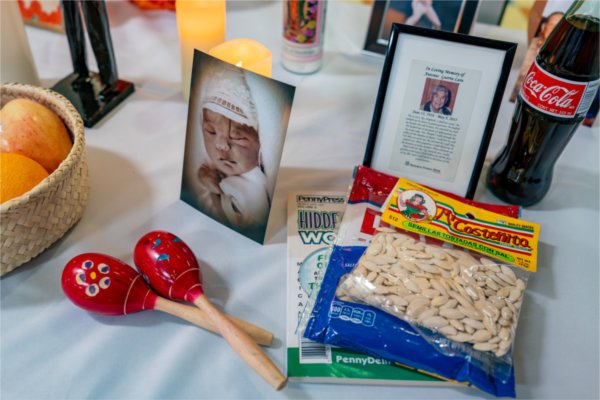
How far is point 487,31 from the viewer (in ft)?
3.18

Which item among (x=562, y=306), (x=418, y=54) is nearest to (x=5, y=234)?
(x=418, y=54)

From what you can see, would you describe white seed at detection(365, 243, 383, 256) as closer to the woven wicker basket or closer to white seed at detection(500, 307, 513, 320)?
white seed at detection(500, 307, 513, 320)

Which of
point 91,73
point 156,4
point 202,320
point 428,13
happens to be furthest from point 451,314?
point 156,4

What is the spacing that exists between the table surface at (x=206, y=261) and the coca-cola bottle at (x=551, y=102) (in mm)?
49

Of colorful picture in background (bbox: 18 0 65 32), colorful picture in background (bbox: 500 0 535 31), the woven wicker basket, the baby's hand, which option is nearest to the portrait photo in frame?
the baby's hand

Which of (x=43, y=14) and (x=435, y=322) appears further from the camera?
(x=43, y=14)

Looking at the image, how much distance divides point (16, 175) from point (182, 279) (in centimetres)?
20

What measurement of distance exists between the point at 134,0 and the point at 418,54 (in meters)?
0.63

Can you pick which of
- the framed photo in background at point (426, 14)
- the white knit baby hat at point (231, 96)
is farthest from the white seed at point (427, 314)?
the framed photo in background at point (426, 14)

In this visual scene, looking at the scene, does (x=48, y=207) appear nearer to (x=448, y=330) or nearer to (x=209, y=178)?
(x=209, y=178)

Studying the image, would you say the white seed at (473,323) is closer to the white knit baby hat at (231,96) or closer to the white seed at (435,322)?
the white seed at (435,322)

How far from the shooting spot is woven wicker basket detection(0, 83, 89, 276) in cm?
49

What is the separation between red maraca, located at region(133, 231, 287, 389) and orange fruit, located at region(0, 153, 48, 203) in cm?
12

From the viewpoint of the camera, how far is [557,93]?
0.56 meters
